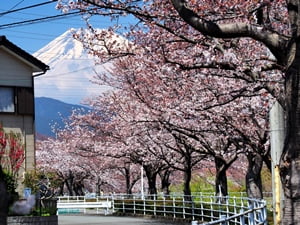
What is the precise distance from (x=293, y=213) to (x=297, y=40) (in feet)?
6.44

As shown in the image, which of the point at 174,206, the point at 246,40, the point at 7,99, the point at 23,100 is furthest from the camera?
the point at 23,100

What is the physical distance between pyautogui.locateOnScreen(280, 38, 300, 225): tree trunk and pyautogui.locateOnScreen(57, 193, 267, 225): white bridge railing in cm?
481

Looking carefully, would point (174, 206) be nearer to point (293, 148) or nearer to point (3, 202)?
point (293, 148)

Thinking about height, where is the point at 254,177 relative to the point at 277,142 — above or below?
below

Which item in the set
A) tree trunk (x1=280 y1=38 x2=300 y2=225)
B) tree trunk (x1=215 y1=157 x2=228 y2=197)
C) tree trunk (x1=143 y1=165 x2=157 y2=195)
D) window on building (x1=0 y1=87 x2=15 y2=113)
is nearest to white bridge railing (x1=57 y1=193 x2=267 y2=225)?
tree trunk (x1=215 y1=157 x2=228 y2=197)

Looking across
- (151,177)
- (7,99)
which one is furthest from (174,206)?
(151,177)

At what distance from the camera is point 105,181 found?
200 ft

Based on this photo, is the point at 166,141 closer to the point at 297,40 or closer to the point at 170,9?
the point at 170,9

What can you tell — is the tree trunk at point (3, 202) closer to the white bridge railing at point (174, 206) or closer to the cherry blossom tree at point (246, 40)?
the cherry blossom tree at point (246, 40)

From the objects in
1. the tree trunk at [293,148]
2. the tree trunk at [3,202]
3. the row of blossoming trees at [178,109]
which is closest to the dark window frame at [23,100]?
the row of blossoming trees at [178,109]

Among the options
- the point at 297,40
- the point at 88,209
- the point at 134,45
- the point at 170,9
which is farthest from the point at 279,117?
the point at 88,209

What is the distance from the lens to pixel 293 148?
7188mm

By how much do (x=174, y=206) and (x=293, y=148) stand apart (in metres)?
21.2

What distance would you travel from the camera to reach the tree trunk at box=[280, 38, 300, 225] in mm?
7145
